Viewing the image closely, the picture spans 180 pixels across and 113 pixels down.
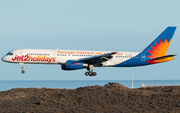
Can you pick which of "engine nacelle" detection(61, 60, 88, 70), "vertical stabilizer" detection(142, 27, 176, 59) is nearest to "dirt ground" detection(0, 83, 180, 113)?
"engine nacelle" detection(61, 60, 88, 70)

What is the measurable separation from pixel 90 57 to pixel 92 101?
591 inches

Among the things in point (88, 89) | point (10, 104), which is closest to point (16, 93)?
point (10, 104)

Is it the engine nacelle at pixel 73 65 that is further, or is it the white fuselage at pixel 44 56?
the white fuselage at pixel 44 56

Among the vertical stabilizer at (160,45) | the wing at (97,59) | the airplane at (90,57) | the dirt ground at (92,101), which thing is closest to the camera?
the dirt ground at (92,101)

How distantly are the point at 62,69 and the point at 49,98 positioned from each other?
1547 centimetres

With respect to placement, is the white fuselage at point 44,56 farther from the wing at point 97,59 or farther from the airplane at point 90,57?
the wing at point 97,59

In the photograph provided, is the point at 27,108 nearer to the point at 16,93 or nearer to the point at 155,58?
the point at 16,93

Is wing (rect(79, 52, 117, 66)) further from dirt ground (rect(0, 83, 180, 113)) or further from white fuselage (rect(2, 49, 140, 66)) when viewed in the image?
dirt ground (rect(0, 83, 180, 113))

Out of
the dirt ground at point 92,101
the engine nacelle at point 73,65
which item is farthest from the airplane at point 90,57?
the dirt ground at point 92,101

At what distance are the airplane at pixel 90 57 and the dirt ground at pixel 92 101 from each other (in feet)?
24.4

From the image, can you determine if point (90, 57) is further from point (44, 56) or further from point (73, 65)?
point (44, 56)

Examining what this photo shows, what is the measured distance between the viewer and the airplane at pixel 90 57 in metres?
55.9

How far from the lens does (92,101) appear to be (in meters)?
43.1

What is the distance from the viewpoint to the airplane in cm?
5588
